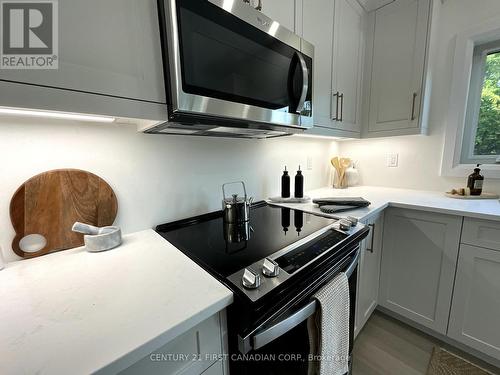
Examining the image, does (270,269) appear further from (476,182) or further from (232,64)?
(476,182)

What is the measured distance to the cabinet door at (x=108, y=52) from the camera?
1.62ft

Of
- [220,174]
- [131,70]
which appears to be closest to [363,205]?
[220,174]

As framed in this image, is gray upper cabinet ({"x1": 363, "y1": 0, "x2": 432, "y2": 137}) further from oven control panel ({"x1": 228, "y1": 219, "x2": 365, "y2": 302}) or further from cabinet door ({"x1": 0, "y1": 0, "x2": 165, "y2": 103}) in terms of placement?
cabinet door ({"x1": 0, "y1": 0, "x2": 165, "y2": 103})

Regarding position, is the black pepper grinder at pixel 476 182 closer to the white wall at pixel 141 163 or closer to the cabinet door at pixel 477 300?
the cabinet door at pixel 477 300

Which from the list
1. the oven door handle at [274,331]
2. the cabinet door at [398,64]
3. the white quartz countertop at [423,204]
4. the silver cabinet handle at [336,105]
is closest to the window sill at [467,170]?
the white quartz countertop at [423,204]

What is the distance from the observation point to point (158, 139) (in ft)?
3.13

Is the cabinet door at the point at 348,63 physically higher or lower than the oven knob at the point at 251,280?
higher

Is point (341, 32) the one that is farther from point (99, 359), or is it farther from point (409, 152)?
point (99, 359)

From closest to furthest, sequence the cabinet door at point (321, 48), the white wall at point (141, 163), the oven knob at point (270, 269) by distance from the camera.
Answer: the oven knob at point (270, 269), the white wall at point (141, 163), the cabinet door at point (321, 48)

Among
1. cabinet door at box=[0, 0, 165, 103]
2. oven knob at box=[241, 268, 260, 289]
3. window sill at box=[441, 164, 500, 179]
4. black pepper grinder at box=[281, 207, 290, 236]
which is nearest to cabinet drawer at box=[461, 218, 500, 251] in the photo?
window sill at box=[441, 164, 500, 179]

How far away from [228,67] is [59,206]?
2.43ft

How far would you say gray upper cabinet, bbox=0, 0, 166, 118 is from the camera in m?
0.48
